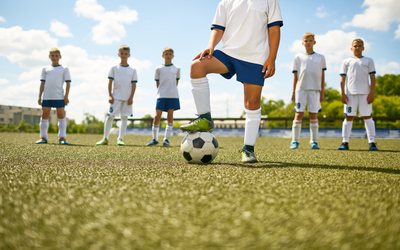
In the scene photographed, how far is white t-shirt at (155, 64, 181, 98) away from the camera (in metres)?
6.38

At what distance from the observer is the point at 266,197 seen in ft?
4.38

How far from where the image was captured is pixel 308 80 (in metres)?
5.58

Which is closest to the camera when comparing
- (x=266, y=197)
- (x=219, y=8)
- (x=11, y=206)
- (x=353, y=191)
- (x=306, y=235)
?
(x=306, y=235)

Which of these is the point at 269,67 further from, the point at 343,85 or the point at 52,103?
the point at 52,103

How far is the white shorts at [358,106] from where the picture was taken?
568 cm

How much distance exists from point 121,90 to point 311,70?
13.9 feet

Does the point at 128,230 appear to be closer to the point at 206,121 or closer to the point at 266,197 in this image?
the point at 266,197

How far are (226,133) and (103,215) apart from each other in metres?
19.4

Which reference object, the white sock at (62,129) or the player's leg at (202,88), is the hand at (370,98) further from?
the white sock at (62,129)

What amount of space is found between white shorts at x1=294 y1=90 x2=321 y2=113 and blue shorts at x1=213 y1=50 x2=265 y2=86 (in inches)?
124

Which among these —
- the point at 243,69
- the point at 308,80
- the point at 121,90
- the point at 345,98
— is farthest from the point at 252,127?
Result: the point at 121,90

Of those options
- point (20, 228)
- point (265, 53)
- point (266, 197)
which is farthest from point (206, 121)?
point (20, 228)

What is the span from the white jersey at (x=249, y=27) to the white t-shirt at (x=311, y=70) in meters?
2.97

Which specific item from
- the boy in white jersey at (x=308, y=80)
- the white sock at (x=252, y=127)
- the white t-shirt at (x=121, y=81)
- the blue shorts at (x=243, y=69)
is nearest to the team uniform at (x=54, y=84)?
the white t-shirt at (x=121, y=81)
